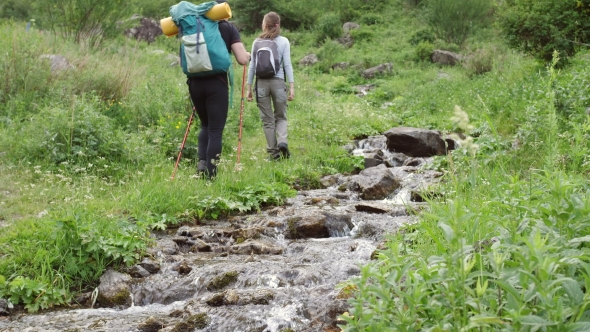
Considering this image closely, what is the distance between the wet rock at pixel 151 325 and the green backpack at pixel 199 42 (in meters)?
3.09

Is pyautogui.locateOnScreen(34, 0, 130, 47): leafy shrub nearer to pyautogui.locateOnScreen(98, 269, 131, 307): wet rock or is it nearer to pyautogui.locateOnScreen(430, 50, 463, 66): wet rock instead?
pyautogui.locateOnScreen(98, 269, 131, 307): wet rock

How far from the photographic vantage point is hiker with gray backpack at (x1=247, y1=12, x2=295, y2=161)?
25.7 feet

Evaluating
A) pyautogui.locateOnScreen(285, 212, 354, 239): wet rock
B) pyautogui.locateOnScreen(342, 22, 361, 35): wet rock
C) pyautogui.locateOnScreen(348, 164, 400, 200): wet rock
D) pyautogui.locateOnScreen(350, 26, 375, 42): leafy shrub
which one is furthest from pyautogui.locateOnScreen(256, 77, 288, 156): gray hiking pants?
pyautogui.locateOnScreen(342, 22, 361, 35): wet rock

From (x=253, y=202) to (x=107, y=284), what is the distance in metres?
2.30

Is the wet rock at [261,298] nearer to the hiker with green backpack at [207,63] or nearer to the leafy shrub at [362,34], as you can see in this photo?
the hiker with green backpack at [207,63]

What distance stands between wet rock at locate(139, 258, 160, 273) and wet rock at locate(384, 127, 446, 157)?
6591mm

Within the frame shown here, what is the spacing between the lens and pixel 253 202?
20.3ft

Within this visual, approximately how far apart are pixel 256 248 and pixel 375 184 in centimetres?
265

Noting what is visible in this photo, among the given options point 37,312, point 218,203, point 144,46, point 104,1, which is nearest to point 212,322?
point 37,312

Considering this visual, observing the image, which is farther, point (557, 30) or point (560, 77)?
point (557, 30)

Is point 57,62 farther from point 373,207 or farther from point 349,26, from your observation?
point 349,26

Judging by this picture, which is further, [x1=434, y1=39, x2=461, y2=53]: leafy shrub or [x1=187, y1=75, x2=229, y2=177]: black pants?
[x1=434, y1=39, x2=461, y2=53]: leafy shrub

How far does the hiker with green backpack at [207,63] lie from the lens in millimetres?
5906

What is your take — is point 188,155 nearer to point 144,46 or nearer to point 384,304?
point 384,304
